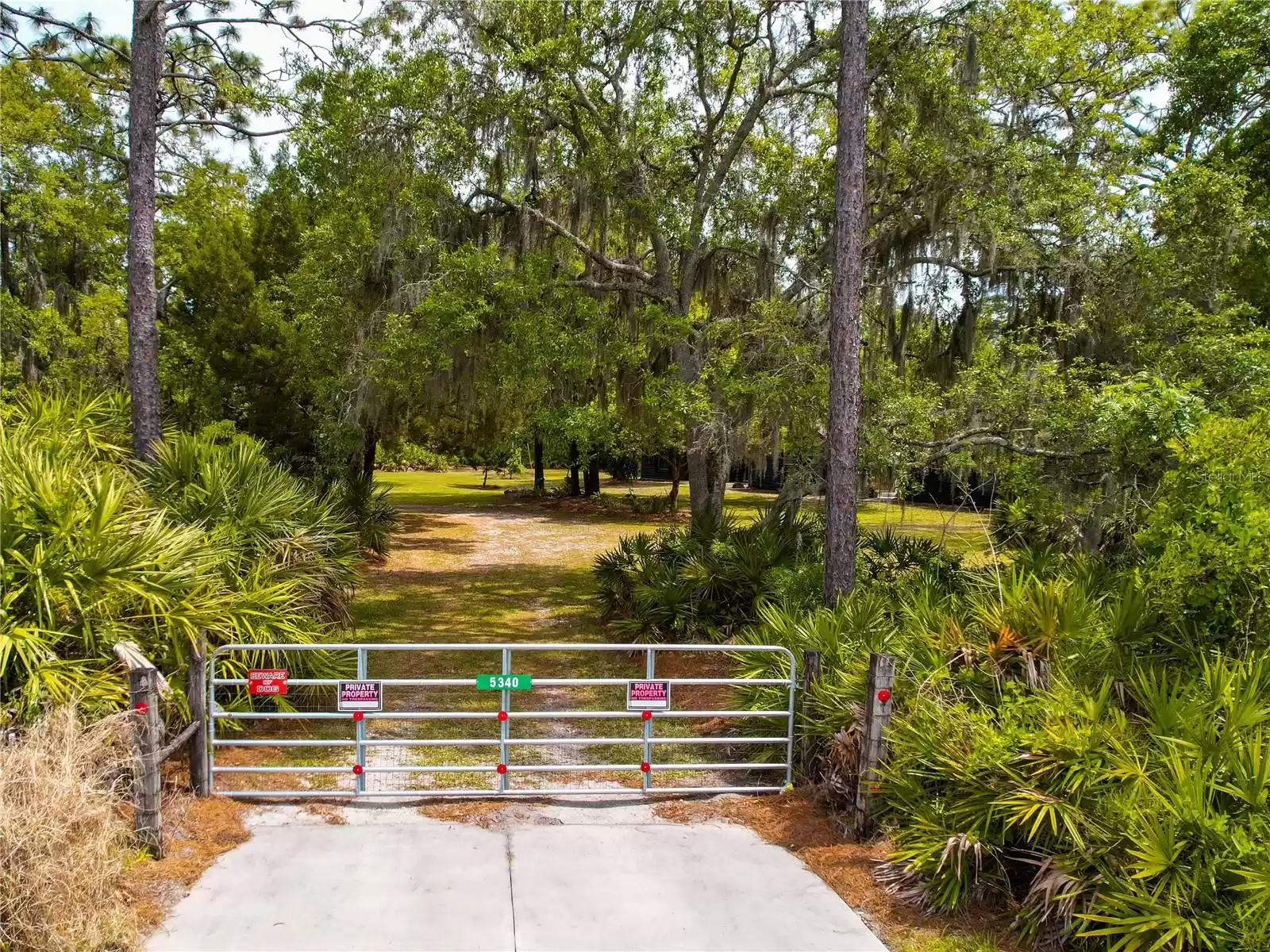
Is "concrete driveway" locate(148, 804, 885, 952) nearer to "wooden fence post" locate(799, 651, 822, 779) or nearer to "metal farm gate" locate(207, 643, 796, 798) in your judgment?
"metal farm gate" locate(207, 643, 796, 798)

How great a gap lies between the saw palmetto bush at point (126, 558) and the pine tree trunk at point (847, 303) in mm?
5004

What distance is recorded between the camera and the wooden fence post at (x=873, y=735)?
5.62m

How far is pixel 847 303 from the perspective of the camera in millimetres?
8242

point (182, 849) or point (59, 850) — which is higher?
point (59, 850)

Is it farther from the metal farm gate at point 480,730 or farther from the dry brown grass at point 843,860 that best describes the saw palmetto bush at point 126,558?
the dry brown grass at point 843,860

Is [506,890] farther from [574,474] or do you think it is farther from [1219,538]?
[574,474]

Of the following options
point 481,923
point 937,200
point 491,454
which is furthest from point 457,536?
point 481,923

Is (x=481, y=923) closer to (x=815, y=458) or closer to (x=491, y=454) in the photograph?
(x=815, y=458)

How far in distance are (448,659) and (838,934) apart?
7628 millimetres

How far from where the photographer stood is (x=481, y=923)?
15.0 feet

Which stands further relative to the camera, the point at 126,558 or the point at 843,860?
the point at 126,558

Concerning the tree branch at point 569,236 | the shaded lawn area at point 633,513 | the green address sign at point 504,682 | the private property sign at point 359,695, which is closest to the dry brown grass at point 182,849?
the private property sign at point 359,695

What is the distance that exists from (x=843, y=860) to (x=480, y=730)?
430 centimetres

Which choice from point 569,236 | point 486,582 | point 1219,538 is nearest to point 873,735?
point 1219,538
